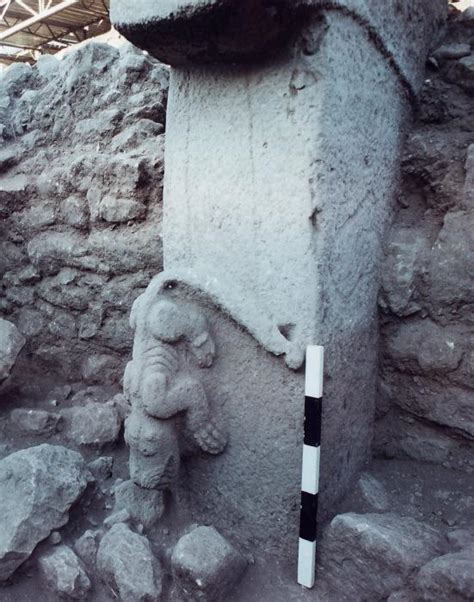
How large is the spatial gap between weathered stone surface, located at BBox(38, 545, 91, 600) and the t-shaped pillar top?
1339mm

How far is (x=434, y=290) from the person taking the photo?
1485mm

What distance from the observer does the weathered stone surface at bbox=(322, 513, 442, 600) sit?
3.87 ft

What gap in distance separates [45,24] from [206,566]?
603 centimetres

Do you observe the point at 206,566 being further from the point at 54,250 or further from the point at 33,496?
the point at 54,250

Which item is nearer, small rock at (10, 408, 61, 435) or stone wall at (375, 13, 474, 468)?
stone wall at (375, 13, 474, 468)

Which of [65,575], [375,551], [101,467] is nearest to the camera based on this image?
[375,551]

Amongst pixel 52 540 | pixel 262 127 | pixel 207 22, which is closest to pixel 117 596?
pixel 52 540

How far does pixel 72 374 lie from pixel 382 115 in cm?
161

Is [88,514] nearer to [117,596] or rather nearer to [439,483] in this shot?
[117,596]

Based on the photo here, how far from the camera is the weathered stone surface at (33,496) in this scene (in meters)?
1.35

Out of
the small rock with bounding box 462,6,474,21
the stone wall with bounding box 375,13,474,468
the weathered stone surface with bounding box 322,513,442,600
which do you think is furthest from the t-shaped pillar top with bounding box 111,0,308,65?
the weathered stone surface with bounding box 322,513,442,600

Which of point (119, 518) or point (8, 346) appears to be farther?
point (8, 346)

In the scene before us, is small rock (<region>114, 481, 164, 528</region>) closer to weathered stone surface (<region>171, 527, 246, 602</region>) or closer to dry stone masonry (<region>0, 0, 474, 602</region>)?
dry stone masonry (<region>0, 0, 474, 602</region>)

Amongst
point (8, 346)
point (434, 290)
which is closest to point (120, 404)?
point (8, 346)
